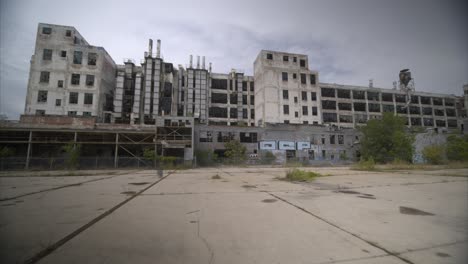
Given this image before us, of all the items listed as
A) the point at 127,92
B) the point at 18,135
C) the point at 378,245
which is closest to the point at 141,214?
the point at 378,245

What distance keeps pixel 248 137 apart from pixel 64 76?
108ft

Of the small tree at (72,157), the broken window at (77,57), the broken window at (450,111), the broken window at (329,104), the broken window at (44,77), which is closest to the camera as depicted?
the small tree at (72,157)

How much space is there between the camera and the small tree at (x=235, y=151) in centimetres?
3123

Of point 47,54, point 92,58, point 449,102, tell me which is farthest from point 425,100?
point 47,54

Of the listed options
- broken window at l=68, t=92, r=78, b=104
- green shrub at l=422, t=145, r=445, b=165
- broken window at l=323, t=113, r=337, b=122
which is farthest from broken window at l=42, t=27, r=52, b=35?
green shrub at l=422, t=145, r=445, b=165

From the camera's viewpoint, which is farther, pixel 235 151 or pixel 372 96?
pixel 372 96

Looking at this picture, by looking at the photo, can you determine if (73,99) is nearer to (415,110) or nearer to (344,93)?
(344,93)

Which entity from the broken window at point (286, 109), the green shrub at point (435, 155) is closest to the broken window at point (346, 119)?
the broken window at point (286, 109)

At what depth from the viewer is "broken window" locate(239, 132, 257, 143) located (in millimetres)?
34656

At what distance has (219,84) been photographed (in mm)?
43438

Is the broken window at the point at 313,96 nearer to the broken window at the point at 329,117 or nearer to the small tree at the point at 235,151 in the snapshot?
the broken window at the point at 329,117

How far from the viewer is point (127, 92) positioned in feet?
121

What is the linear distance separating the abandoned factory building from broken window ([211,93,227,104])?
0.22 metres

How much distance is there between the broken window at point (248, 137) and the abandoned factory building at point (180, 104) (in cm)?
18
